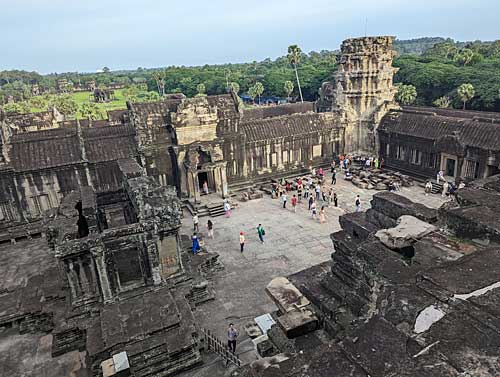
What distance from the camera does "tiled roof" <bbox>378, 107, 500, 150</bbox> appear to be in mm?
22484

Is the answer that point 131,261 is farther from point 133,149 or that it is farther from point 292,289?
point 133,149

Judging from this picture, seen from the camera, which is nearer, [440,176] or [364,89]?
[440,176]

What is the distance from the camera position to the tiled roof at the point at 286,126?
27.0 m

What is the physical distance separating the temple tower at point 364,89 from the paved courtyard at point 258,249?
20.3 ft

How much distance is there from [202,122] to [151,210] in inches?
465

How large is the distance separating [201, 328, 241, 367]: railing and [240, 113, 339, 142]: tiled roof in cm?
1686

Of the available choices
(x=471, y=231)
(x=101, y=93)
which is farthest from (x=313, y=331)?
(x=101, y=93)

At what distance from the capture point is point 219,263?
17.2 meters

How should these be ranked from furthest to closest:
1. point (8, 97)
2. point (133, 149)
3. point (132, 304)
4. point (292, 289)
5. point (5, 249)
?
point (8, 97), point (133, 149), point (5, 249), point (132, 304), point (292, 289)

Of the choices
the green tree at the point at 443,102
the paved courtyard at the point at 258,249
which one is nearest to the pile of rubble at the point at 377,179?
the paved courtyard at the point at 258,249

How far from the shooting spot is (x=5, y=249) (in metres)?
19.8

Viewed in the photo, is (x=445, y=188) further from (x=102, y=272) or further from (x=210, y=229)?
(x=102, y=272)

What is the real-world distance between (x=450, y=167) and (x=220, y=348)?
21.0 m

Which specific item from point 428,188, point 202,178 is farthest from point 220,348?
point 428,188
